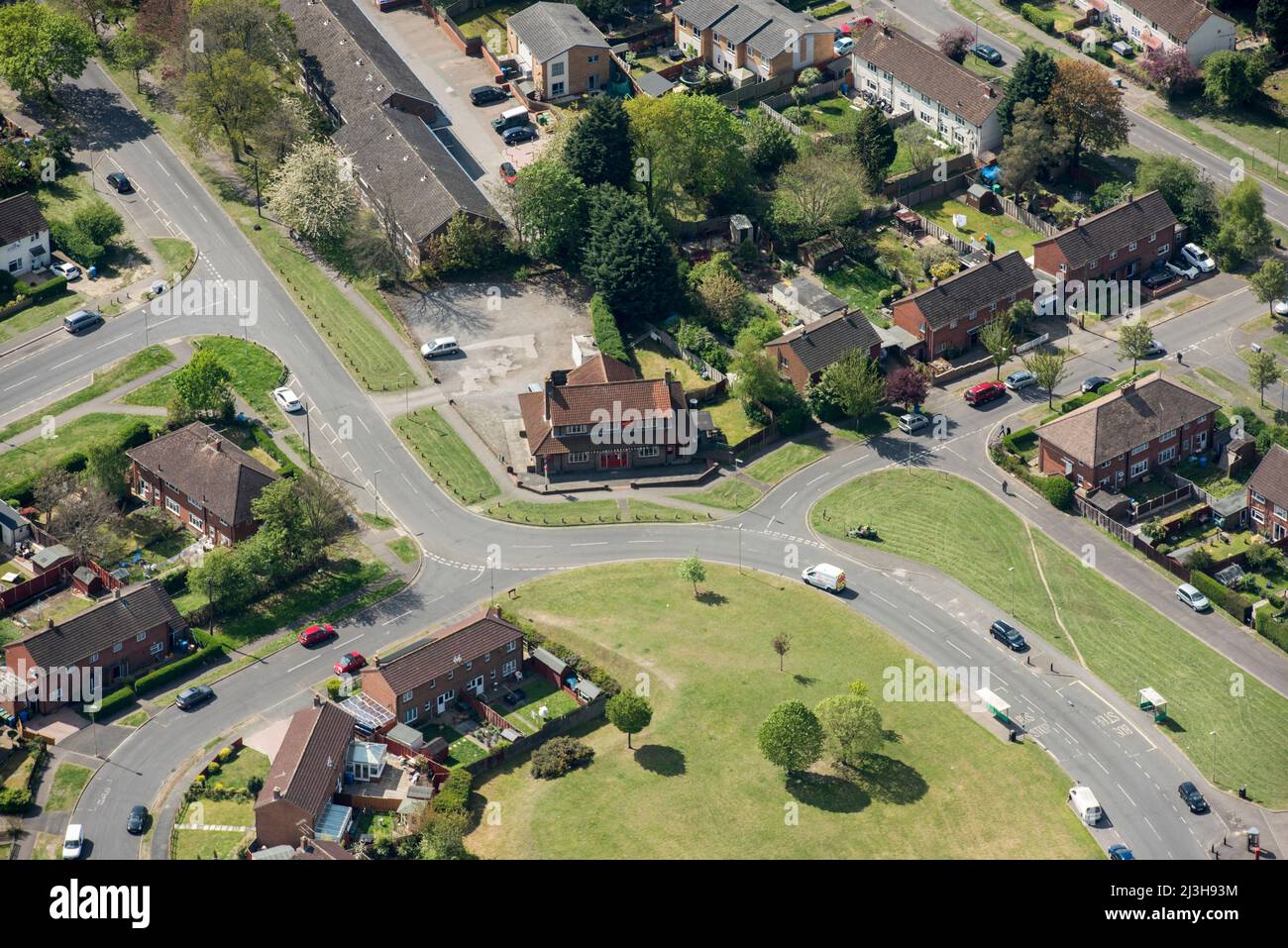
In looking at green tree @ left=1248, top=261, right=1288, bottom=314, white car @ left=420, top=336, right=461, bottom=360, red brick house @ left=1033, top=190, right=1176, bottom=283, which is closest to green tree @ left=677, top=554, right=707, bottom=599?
white car @ left=420, top=336, right=461, bottom=360

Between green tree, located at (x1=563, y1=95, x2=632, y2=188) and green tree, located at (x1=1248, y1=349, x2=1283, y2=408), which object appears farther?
green tree, located at (x1=563, y1=95, x2=632, y2=188)

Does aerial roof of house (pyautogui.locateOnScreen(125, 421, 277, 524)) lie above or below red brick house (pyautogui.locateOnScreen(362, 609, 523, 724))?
above

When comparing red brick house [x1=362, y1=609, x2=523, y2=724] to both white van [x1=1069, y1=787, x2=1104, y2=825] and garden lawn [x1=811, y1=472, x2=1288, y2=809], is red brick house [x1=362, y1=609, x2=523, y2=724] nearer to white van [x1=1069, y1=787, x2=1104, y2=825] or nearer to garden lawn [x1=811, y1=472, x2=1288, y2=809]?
garden lawn [x1=811, y1=472, x2=1288, y2=809]

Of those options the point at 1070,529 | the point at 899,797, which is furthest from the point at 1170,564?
the point at 899,797

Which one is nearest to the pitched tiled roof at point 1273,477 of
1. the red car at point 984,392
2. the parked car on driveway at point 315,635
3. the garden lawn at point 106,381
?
the red car at point 984,392

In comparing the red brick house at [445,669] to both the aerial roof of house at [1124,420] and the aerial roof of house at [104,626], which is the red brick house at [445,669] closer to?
the aerial roof of house at [104,626]

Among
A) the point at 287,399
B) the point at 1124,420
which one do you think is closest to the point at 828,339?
the point at 1124,420

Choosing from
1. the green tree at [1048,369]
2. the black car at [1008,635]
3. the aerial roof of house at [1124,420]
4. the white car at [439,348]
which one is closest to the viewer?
the black car at [1008,635]
